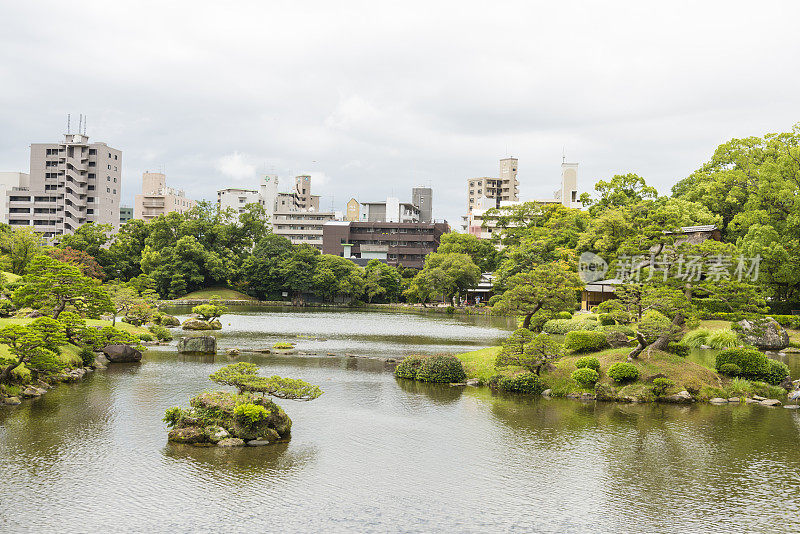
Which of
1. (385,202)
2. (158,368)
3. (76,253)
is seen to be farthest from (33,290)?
(385,202)

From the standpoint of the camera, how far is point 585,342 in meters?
22.4

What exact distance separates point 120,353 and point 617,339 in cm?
2026

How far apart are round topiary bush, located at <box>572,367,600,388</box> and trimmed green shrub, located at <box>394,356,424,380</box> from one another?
5950 millimetres

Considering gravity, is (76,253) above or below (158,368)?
above

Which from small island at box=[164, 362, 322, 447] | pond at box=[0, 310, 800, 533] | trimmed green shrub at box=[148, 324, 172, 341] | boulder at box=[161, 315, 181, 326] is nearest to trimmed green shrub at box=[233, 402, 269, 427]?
small island at box=[164, 362, 322, 447]

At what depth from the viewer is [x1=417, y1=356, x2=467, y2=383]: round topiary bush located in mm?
21766

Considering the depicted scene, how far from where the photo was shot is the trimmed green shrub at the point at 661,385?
768 inches

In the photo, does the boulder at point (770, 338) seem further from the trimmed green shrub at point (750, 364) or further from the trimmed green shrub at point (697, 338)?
the trimmed green shrub at point (750, 364)

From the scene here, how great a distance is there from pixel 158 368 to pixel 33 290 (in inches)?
215

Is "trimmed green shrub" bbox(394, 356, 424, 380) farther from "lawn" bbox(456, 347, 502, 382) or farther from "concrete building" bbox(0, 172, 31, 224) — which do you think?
"concrete building" bbox(0, 172, 31, 224)

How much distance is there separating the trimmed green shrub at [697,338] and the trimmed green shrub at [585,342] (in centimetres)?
1058

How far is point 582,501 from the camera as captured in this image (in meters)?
10.5

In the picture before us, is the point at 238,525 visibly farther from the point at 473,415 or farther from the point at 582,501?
the point at 473,415

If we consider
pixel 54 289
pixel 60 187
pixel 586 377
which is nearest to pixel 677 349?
pixel 586 377
